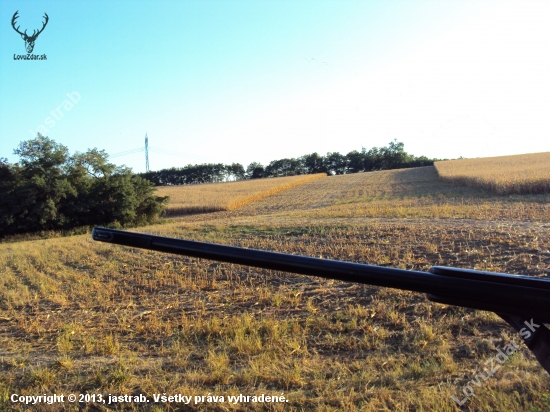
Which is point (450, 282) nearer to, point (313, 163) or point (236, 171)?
point (236, 171)

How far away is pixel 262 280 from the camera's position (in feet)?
25.1

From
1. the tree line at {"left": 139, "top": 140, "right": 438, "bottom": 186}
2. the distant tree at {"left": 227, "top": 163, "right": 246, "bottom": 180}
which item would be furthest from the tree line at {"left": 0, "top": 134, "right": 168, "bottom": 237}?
the distant tree at {"left": 227, "top": 163, "right": 246, "bottom": 180}

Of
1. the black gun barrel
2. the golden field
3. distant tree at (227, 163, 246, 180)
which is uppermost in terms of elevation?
distant tree at (227, 163, 246, 180)

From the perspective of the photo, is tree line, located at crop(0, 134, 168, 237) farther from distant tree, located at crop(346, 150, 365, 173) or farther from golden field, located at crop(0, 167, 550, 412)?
distant tree, located at crop(346, 150, 365, 173)

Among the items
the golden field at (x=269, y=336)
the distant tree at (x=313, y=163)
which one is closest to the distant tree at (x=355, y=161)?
Answer: the distant tree at (x=313, y=163)

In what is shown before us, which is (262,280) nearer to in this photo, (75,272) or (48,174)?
(75,272)

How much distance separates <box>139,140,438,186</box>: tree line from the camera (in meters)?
77.3

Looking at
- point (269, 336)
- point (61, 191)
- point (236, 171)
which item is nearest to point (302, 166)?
point (236, 171)

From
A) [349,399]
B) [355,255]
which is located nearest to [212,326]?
[349,399]

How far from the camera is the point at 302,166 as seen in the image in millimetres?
97500

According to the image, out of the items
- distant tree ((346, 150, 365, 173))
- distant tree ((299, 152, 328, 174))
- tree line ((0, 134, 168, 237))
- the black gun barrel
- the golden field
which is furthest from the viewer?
distant tree ((299, 152, 328, 174))

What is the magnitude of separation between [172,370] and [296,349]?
4.09 ft

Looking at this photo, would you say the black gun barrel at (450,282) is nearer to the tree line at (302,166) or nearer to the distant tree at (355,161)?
the tree line at (302,166)

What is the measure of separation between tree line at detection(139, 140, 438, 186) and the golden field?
224ft
